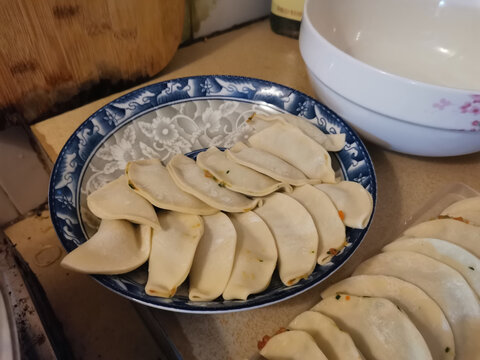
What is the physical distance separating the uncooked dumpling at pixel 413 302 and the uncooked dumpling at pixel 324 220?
0.05 metres

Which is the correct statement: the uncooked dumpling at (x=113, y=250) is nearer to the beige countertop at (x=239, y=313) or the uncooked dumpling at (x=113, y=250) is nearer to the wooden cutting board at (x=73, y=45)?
the beige countertop at (x=239, y=313)

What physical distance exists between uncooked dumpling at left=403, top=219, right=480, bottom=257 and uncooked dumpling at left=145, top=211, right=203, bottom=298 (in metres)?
0.39

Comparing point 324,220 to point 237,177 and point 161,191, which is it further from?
point 161,191

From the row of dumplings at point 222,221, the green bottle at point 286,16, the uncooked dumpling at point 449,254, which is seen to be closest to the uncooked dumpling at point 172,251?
the row of dumplings at point 222,221

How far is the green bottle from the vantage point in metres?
1.12

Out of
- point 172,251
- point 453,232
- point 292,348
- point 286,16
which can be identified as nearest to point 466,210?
point 453,232

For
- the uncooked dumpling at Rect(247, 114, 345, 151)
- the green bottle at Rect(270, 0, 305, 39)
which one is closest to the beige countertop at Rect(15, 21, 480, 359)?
the green bottle at Rect(270, 0, 305, 39)

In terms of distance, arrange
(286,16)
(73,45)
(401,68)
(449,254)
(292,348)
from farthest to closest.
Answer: (286,16) → (401,68) → (73,45) → (449,254) → (292,348)

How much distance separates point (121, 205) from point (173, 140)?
0.26m

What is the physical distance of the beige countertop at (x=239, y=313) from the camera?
22.6 inches

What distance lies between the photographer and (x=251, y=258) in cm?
57

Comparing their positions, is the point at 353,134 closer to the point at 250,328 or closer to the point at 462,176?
the point at 462,176

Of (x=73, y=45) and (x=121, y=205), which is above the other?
(x=73, y=45)

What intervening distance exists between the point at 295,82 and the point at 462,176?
495 millimetres
